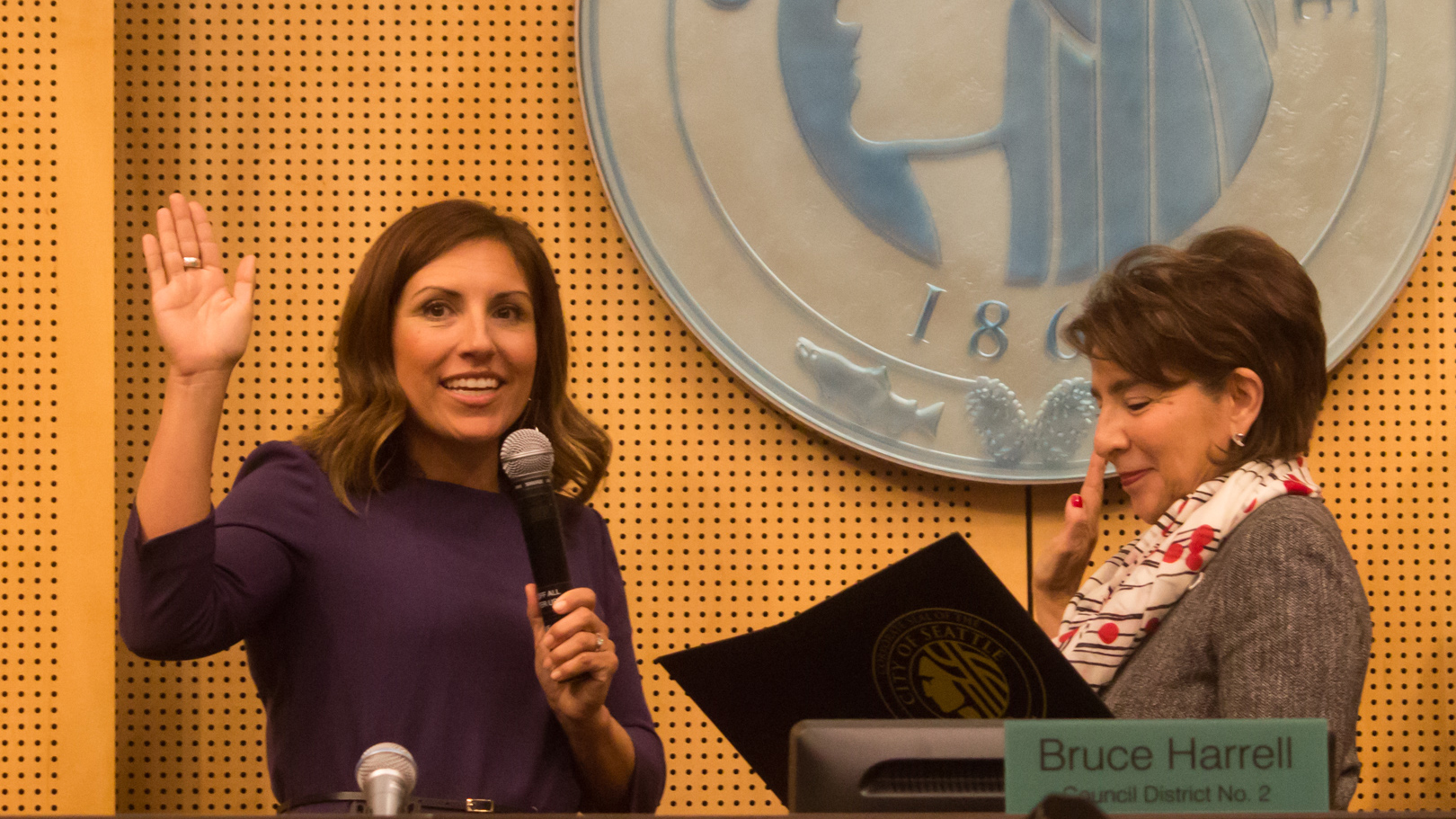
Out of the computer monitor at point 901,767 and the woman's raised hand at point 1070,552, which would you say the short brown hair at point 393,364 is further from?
the computer monitor at point 901,767

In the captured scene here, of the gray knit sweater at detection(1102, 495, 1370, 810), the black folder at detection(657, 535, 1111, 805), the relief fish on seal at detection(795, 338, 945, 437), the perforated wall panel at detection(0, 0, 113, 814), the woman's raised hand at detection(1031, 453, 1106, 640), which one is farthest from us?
the relief fish on seal at detection(795, 338, 945, 437)

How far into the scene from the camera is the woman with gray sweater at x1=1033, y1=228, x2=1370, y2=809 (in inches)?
58.7

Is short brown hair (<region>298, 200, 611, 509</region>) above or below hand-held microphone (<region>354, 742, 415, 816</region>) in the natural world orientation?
above

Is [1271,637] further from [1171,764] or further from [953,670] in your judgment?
[1171,764]

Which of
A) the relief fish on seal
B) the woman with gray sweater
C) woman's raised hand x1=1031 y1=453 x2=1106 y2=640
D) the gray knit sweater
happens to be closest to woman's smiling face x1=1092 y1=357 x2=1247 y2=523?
the woman with gray sweater

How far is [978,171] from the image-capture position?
8.84 ft

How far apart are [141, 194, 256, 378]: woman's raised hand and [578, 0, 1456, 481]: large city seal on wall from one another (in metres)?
1.13

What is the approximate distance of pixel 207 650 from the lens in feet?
5.44

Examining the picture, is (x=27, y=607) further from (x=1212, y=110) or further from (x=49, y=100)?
(x=1212, y=110)

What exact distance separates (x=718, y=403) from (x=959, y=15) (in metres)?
1.00

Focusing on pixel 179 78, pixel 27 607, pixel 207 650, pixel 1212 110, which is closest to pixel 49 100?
pixel 179 78

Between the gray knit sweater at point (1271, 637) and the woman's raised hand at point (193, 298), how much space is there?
1238 millimetres

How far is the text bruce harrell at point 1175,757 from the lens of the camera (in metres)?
0.93

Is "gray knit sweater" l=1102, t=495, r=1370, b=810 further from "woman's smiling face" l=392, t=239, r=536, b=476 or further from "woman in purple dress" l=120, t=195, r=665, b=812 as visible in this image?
"woman's smiling face" l=392, t=239, r=536, b=476
